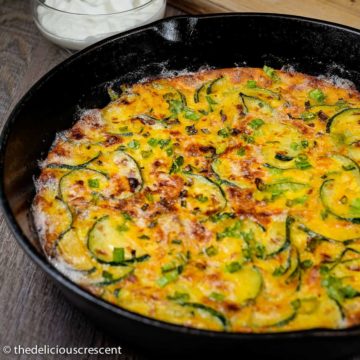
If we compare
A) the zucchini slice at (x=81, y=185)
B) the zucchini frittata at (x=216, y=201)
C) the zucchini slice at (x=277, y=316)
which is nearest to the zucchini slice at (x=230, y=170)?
the zucchini frittata at (x=216, y=201)

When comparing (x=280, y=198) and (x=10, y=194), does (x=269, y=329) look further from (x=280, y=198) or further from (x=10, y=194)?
Answer: (x=10, y=194)

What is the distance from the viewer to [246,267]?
311 cm

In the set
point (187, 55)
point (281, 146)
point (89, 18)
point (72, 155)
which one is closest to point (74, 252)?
point (72, 155)

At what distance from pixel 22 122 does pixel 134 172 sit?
2.44 ft

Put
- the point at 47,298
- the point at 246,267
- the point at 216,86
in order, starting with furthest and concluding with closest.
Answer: the point at 216,86, the point at 47,298, the point at 246,267

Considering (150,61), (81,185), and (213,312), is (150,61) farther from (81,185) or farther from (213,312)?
(213,312)

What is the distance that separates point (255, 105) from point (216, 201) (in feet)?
3.11

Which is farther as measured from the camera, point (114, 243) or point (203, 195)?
point (203, 195)

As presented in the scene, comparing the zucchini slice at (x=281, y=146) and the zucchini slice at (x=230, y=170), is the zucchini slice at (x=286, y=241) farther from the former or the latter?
the zucchini slice at (x=281, y=146)

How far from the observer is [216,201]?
3451 millimetres

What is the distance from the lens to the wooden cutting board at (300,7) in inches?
199

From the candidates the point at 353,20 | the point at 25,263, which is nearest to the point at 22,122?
the point at 25,263

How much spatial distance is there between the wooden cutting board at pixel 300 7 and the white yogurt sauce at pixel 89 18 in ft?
1.74

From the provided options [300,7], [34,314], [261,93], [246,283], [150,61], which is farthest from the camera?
[300,7]
